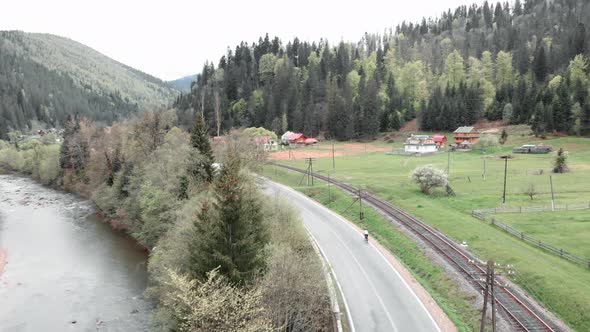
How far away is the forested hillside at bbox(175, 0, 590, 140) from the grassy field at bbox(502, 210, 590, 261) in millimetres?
71610

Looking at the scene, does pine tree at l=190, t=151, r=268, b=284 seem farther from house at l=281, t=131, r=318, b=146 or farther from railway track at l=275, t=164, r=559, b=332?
house at l=281, t=131, r=318, b=146

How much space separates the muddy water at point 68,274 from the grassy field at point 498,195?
30.0 m

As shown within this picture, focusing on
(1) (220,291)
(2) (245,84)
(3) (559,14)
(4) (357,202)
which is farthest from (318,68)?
(1) (220,291)

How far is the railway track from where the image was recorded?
26.6 metres

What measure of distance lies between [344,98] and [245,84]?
167 feet

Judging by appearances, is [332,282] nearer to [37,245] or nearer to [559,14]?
[37,245]

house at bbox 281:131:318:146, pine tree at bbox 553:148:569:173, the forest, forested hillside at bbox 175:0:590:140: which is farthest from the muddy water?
house at bbox 281:131:318:146

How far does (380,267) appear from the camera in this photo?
121 feet

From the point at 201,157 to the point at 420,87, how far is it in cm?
12018

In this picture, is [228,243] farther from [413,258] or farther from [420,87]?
[420,87]

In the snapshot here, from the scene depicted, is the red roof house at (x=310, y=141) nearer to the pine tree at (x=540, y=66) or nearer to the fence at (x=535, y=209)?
the pine tree at (x=540, y=66)

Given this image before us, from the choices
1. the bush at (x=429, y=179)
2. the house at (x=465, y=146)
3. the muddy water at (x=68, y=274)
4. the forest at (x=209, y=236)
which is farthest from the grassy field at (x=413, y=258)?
the house at (x=465, y=146)

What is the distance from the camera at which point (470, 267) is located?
35.0 metres

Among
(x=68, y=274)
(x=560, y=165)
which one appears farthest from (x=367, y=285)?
(x=560, y=165)
